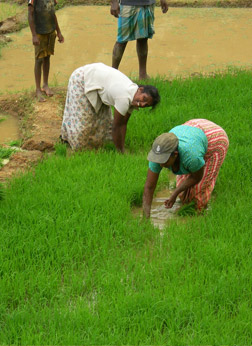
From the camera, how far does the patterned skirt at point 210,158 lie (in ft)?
13.6

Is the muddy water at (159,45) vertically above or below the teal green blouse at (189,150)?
below

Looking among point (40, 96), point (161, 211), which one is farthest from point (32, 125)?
point (161, 211)

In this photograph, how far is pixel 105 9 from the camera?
10.4 meters

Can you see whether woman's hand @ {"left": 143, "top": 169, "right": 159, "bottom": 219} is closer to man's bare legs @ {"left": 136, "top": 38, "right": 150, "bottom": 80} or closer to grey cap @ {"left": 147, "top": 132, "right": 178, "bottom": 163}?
grey cap @ {"left": 147, "top": 132, "right": 178, "bottom": 163}

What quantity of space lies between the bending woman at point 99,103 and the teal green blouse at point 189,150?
62 centimetres

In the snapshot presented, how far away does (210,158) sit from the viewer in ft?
13.8

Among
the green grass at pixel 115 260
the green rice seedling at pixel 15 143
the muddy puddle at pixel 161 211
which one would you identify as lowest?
the green rice seedling at pixel 15 143

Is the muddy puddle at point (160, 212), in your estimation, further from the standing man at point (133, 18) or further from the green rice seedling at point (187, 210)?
the standing man at point (133, 18)

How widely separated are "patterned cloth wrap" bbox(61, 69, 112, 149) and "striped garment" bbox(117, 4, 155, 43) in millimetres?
1535

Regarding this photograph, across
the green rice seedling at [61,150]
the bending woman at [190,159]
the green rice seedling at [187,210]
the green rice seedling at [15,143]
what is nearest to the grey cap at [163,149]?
the bending woman at [190,159]

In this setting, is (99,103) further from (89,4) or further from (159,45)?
(89,4)

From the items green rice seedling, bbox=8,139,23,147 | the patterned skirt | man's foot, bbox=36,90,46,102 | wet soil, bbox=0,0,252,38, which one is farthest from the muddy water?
the patterned skirt

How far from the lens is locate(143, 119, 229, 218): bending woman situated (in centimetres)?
362

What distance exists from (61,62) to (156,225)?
13.8 ft
